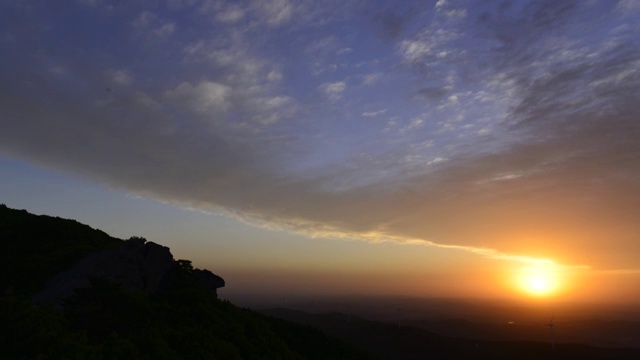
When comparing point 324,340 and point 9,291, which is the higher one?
point 9,291

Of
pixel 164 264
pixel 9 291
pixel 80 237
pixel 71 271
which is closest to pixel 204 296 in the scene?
pixel 164 264

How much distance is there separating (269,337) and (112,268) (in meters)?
17.3

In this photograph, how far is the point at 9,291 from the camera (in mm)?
22078

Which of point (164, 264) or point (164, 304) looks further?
point (164, 264)

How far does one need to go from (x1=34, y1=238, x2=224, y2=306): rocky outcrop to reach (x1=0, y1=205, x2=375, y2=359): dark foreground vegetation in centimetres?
117

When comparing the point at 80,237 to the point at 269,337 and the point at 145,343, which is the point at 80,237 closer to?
the point at 269,337

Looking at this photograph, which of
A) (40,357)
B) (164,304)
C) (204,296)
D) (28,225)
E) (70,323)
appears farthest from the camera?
(28,225)

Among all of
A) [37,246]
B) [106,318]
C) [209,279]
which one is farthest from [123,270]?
[37,246]

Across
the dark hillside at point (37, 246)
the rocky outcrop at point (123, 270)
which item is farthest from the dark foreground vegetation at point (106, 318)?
the rocky outcrop at point (123, 270)

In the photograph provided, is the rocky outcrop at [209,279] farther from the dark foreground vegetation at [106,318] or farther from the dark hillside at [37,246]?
the dark hillside at [37,246]

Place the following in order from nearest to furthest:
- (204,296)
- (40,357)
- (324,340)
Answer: (40,357) < (204,296) < (324,340)

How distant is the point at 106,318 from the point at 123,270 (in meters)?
10.7

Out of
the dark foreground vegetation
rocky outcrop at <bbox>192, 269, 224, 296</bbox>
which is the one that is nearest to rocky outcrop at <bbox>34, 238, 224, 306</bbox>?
the dark foreground vegetation

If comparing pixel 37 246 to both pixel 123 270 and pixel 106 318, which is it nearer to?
pixel 123 270
